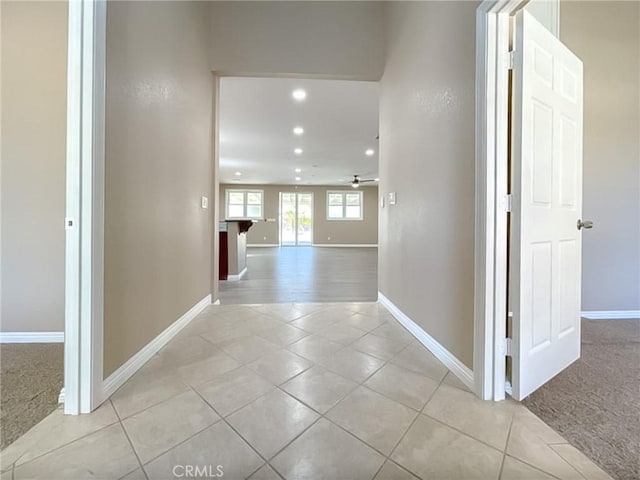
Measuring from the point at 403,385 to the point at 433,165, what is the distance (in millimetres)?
1348

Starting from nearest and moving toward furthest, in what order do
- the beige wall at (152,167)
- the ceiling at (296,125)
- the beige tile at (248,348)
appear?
the beige wall at (152,167) → the beige tile at (248,348) → the ceiling at (296,125)

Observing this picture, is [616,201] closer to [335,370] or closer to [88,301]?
[335,370]

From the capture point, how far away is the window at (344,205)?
13.3m

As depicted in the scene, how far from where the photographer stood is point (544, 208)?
1.46 m

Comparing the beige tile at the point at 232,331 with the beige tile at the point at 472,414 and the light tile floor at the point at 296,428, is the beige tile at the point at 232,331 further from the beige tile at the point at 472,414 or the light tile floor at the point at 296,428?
the beige tile at the point at 472,414

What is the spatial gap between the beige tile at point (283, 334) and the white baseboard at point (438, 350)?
816mm

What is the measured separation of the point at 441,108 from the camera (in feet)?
5.82

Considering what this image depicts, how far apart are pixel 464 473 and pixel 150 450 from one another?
1.09m

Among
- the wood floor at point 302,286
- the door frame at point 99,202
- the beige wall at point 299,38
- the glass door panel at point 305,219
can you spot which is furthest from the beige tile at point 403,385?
the glass door panel at point 305,219

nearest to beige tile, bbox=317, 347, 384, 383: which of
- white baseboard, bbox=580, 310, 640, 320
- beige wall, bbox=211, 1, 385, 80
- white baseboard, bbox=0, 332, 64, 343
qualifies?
white baseboard, bbox=0, 332, 64, 343

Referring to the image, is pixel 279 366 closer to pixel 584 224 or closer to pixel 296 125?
pixel 584 224

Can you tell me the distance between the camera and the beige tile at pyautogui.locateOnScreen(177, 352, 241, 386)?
1.54 meters

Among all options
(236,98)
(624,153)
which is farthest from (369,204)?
(624,153)

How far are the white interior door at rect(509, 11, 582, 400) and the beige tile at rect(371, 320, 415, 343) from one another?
82 centimetres
